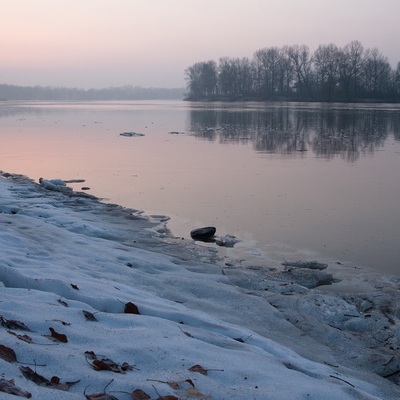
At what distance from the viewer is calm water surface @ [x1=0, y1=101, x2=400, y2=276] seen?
9234mm

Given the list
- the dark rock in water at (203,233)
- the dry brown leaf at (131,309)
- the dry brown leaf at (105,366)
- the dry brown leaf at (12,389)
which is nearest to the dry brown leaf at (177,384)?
the dry brown leaf at (105,366)

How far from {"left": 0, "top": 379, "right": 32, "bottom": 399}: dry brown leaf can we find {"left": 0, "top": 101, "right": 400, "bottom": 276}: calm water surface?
560 centimetres

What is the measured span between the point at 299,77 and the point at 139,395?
408 ft

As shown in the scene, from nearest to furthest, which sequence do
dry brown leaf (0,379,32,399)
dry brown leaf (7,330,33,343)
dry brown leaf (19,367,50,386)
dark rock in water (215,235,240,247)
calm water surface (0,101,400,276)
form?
dry brown leaf (0,379,32,399) → dry brown leaf (19,367,50,386) → dry brown leaf (7,330,33,343) → dark rock in water (215,235,240,247) → calm water surface (0,101,400,276)

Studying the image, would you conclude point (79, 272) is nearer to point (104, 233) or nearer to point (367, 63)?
point (104, 233)

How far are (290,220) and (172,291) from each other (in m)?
4.84

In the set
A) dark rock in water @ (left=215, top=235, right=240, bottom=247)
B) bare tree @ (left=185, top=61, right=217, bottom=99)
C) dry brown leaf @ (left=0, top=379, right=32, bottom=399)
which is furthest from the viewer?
bare tree @ (left=185, top=61, right=217, bottom=99)

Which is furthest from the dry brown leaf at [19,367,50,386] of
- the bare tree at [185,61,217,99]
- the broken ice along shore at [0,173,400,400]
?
the bare tree at [185,61,217,99]

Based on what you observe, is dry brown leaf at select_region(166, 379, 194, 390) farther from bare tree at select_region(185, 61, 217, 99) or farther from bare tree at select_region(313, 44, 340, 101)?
bare tree at select_region(185, 61, 217, 99)

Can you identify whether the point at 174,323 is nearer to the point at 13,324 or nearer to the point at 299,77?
the point at 13,324

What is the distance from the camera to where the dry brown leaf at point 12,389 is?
2807 mm

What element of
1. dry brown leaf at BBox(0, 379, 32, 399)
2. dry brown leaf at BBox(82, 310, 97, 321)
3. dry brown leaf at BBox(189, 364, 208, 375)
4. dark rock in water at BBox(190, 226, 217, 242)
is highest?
dry brown leaf at BBox(0, 379, 32, 399)

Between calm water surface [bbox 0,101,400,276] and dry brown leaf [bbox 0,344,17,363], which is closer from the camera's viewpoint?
dry brown leaf [bbox 0,344,17,363]

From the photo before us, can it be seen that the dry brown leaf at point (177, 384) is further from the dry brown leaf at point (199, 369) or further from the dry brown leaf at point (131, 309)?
the dry brown leaf at point (131, 309)
